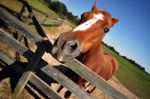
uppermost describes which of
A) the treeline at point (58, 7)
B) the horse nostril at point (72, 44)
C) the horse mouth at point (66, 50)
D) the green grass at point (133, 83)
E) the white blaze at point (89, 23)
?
the treeline at point (58, 7)

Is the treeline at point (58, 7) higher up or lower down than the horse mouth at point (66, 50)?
higher up

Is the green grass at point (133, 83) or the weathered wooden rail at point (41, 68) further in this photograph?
the green grass at point (133, 83)

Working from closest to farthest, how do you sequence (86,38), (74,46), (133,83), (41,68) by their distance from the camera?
(74,46) → (86,38) → (41,68) → (133,83)

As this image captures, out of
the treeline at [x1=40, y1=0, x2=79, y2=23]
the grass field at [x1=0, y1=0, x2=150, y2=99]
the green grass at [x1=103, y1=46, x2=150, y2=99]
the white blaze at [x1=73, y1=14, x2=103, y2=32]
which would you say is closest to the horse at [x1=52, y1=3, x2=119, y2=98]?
the white blaze at [x1=73, y1=14, x2=103, y2=32]

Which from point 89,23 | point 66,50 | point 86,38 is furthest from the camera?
point 89,23

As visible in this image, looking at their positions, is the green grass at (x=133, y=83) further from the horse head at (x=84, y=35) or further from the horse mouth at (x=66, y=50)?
the horse mouth at (x=66, y=50)

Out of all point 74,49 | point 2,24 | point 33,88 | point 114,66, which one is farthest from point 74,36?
point 2,24

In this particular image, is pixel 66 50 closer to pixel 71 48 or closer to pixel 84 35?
pixel 71 48

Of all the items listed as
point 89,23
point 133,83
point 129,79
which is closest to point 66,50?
point 89,23

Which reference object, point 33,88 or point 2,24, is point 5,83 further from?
point 2,24

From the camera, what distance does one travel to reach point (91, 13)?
15.8ft

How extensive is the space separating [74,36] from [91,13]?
5.13 ft

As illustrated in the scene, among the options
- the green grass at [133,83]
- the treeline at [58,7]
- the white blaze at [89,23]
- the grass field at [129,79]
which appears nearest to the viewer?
the white blaze at [89,23]

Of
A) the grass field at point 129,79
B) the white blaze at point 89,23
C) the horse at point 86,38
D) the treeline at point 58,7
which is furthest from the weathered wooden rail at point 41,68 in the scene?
the treeline at point 58,7
